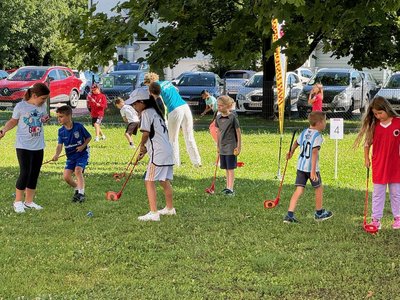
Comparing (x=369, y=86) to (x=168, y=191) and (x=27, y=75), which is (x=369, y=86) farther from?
(x=168, y=191)

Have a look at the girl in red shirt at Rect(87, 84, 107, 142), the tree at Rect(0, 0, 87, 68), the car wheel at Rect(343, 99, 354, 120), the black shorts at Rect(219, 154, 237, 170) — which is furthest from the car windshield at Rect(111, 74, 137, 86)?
the black shorts at Rect(219, 154, 237, 170)

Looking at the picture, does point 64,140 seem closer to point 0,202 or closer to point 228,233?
point 0,202

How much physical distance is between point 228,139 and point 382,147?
9.62 ft

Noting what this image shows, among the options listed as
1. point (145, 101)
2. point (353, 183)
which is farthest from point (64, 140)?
point (353, 183)

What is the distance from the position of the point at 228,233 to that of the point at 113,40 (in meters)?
2.45

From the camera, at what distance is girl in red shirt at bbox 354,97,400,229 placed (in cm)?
767

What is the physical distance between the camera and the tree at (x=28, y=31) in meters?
42.8

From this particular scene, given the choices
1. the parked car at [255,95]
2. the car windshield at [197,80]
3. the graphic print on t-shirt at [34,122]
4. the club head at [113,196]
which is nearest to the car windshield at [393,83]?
the parked car at [255,95]

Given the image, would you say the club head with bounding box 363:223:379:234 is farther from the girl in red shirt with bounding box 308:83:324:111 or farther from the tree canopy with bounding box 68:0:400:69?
the girl in red shirt with bounding box 308:83:324:111

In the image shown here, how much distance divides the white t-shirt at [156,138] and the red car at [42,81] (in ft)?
59.5

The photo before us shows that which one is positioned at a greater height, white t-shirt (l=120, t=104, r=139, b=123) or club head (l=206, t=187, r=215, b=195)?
white t-shirt (l=120, t=104, r=139, b=123)

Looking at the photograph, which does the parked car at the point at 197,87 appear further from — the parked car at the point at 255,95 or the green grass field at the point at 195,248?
the green grass field at the point at 195,248

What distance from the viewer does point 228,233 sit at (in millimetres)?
7703

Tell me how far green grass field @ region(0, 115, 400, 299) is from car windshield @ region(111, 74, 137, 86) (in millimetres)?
16865
